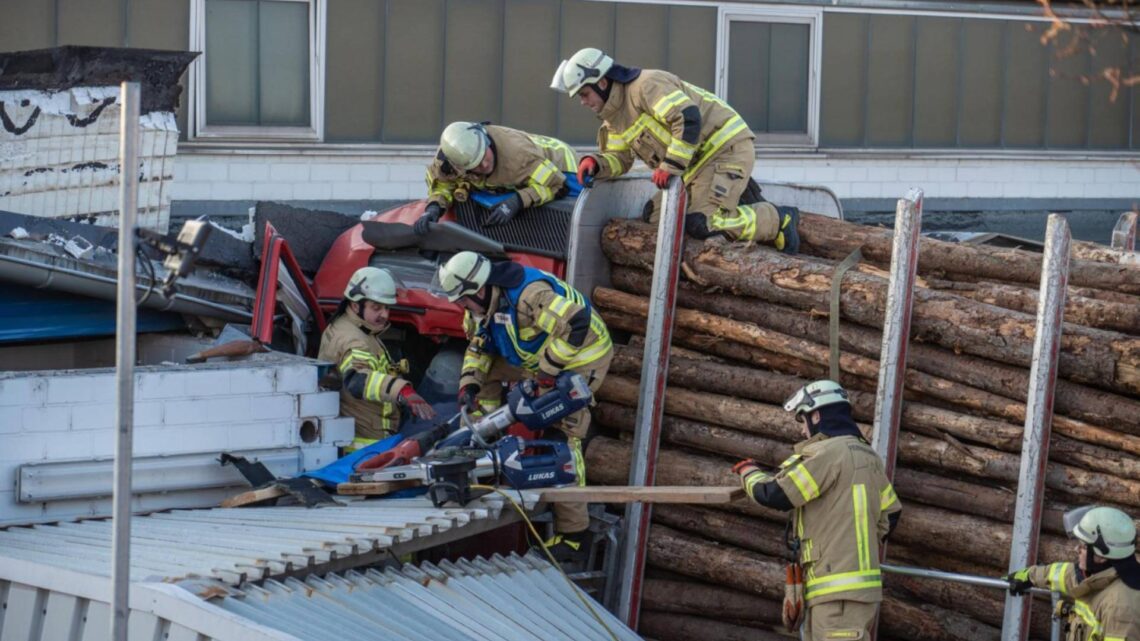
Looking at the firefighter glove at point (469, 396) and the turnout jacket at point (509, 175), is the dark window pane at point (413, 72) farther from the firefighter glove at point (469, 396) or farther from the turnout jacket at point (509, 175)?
the firefighter glove at point (469, 396)

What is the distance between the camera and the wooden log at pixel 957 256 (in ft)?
33.7

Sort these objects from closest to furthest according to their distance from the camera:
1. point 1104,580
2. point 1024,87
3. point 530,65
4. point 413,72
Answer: point 1104,580
point 413,72
point 530,65
point 1024,87

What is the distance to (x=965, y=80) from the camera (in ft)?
64.7

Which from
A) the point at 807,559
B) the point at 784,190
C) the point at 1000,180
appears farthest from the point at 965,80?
the point at 807,559

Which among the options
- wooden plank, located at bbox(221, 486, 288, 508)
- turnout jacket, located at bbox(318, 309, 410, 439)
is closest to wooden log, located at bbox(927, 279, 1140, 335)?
turnout jacket, located at bbox(318, 309, 410, 439)

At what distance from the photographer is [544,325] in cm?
1016

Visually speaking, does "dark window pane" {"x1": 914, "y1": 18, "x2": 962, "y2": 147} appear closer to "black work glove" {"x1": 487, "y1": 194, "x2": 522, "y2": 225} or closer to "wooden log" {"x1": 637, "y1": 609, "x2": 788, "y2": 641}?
"black work glove" {"x1": 487, "y1": 194, "x2": 522, "y2": 225}

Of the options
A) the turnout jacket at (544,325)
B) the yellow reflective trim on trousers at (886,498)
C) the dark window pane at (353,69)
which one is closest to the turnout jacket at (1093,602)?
the yellow reflective trim on trousers at (886,498)

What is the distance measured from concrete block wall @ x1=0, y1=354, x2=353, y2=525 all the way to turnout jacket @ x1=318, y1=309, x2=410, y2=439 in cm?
27

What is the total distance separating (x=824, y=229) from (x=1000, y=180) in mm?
9062

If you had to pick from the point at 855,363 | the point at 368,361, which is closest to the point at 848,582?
the point at 855,363

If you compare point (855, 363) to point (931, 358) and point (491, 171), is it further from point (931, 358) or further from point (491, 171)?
point (491, 171)

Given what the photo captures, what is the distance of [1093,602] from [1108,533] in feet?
1.39

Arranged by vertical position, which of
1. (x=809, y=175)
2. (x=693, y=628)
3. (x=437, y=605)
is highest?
(x=809, y=175)
